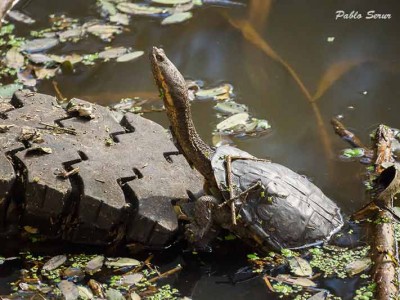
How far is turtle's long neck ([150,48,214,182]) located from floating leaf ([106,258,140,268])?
55cm

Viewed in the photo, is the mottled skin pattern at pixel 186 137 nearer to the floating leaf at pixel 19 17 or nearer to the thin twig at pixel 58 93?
the thin twig at pixel 58 93

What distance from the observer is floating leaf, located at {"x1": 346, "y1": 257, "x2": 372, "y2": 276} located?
9.91 ft

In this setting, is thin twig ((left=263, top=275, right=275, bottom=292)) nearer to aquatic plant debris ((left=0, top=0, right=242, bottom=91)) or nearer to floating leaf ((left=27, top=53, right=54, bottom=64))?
aquatic plant debris ((left=0, top=0, right=242, bottom=91))

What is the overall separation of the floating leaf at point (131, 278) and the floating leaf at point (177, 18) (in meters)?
3.00

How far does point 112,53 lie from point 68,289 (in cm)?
256

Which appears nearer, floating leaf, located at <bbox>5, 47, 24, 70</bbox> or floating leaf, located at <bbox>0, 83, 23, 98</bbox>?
floating leaf, located at <bbox>0, 83, 23, 98</bbox>

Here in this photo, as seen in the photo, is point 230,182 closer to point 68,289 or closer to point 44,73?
point 68,289

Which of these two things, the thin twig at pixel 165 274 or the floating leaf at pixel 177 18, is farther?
the floating leaf at pixel 177 18

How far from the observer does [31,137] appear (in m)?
3.19

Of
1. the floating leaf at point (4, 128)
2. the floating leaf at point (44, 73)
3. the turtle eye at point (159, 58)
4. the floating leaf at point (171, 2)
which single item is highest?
the turtle eye at point (159, 58)

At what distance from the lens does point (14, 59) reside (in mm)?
4781

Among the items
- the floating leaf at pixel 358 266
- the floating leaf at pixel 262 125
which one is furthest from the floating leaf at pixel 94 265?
the floating leaf at pixel 262 125

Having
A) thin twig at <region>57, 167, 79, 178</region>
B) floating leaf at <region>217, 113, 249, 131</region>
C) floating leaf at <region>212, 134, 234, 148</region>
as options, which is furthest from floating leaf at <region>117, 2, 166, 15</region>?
thin twig at <region>57, 167, 79, 178</region>

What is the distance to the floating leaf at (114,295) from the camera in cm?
276
